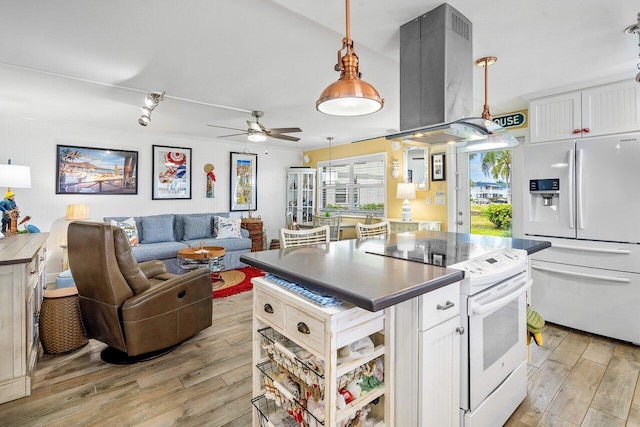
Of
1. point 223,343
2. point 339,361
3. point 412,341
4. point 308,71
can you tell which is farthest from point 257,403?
point 308,71

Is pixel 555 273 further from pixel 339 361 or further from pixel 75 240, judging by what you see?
pixel 75 240

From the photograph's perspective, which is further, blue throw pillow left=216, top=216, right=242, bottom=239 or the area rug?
blue throw pillow left=216, top=216, right=242, bottom=239

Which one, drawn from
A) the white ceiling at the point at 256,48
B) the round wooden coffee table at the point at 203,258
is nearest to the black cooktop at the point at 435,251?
the white ceiling at the point at 256,48

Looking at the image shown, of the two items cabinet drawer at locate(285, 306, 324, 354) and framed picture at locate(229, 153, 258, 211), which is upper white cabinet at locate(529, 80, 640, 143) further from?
framed picture at locate(229, 153, 258, 211)

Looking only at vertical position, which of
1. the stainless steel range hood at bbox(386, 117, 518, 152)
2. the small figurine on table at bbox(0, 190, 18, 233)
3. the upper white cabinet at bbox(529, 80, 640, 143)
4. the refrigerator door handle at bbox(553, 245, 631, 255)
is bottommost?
the refrigerator door handle at bbox(553, 245, 631, 255)

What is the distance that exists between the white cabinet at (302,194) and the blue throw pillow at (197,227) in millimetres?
2084

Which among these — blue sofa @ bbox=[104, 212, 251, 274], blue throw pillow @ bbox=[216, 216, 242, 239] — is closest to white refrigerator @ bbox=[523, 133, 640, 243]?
blue sofa @ bbox=[104, 212, 251, 274]

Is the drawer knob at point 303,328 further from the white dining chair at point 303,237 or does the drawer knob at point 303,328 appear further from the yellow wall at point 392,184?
the yellow wall at point 392,184

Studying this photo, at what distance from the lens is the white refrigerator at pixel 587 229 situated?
8.89ft

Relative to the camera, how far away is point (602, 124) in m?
2.86

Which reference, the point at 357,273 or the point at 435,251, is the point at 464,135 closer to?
the point at 435,251

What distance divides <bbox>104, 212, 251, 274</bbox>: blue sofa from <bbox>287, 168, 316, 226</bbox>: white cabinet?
158 centimetres

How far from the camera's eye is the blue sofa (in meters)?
4.82

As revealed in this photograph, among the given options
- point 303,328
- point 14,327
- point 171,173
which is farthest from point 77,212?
point 303,328
